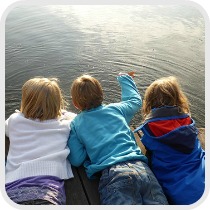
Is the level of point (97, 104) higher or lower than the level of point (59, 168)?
higher

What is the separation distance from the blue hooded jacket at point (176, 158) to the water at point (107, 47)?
130cm

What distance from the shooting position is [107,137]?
7.80ft

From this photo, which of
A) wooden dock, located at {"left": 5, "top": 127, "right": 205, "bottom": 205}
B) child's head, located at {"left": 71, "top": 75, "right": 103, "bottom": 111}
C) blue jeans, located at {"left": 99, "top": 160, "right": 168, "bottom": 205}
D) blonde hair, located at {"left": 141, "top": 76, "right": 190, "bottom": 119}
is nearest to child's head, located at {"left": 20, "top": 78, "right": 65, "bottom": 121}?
child's head, located at {"left": 71, "top": 75, "right": 103, "bottom": 111}

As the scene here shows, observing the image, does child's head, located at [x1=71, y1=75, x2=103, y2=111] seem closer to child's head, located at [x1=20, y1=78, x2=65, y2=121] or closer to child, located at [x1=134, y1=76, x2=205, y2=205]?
child's head, located at [x1=20, y1=78, x2=65, y2=121]

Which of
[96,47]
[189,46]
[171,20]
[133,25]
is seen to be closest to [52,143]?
[96,47]

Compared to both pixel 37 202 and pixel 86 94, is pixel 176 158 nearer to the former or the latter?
pixel 86 94

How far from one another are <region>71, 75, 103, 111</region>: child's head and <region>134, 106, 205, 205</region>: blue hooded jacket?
1.40 feet

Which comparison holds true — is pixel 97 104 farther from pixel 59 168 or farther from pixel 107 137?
pixel 59 168

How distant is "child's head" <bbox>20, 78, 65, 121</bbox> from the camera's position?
2445 mm

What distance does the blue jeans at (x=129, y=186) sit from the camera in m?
2.09

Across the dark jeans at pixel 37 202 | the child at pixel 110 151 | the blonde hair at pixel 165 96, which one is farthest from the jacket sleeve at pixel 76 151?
the blonde hair at pixel 165 96

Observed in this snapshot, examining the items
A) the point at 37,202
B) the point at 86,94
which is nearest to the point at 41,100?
the point at 86,94

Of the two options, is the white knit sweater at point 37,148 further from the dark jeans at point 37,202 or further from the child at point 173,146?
the child at point 173,146

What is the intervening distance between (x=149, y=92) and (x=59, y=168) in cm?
93
